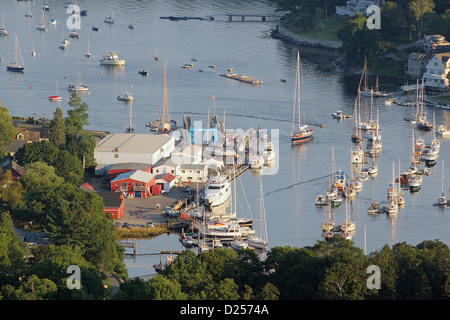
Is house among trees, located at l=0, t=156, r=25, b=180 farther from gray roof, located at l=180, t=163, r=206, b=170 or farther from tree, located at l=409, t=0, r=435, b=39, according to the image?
tree, located at l=409, t=0, r=435, b=39

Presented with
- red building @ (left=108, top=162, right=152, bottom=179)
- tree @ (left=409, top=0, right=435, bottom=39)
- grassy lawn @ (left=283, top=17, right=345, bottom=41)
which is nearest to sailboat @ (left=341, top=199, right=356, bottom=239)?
red building @ (left=108, top=162, right=152, bottom=179)

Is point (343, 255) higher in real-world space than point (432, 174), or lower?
higher

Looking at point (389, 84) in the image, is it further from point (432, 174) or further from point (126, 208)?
point (126, 208)

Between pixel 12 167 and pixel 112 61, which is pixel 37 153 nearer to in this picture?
pixel 12 167

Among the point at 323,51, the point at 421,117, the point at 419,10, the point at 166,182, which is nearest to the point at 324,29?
the point at 323,51

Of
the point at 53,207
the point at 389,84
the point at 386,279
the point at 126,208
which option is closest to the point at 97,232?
the point at 53,207

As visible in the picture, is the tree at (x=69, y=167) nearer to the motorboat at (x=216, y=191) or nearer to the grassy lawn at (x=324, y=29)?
the motorboat at (x=216, y=191)

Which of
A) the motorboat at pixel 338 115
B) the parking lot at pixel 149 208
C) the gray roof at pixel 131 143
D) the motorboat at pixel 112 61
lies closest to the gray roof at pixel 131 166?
the gray roof at pixel 131 143
